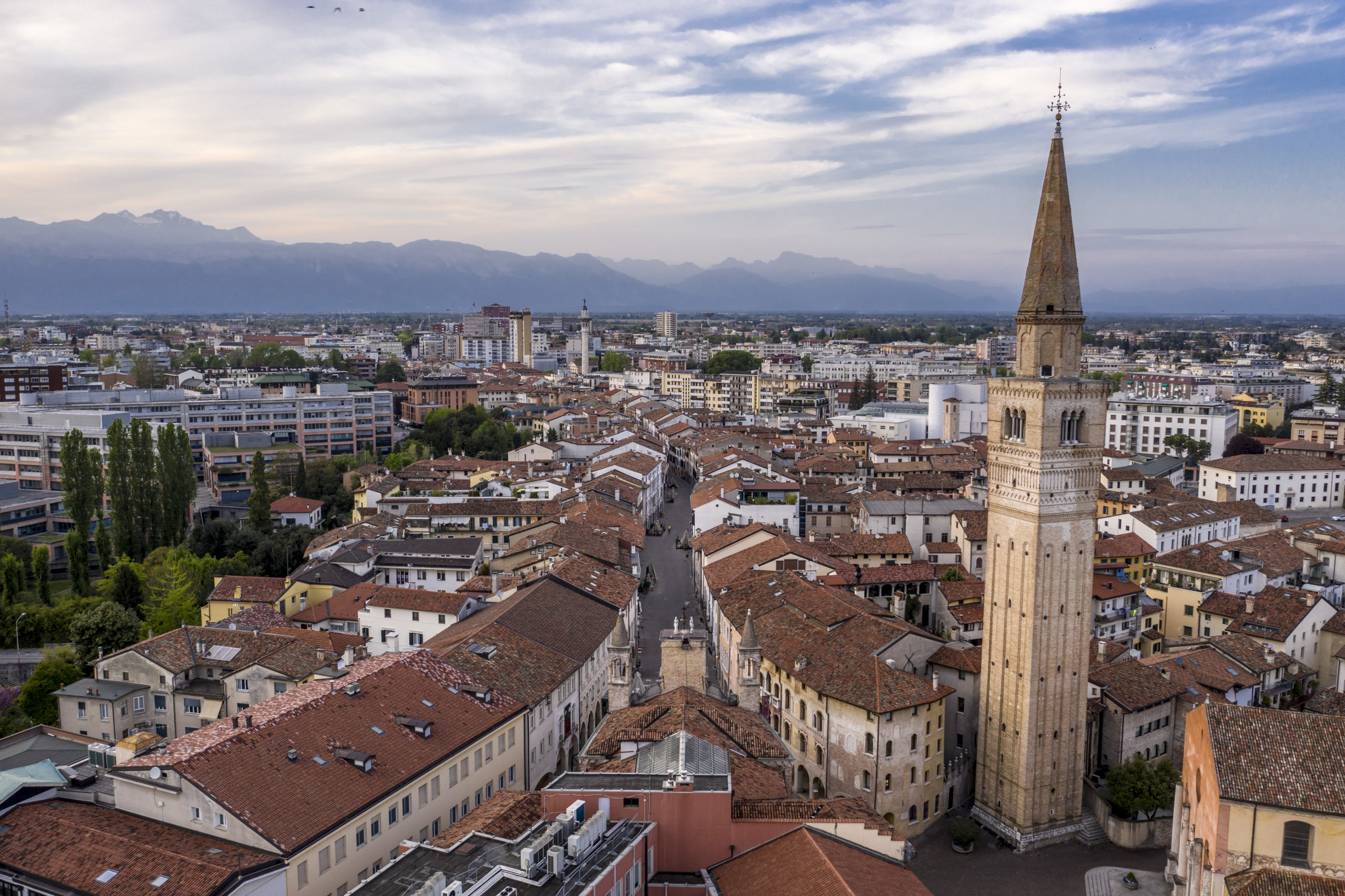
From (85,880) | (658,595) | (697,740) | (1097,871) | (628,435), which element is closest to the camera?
(85,880)

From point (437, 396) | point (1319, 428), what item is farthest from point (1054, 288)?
point (437, 396)

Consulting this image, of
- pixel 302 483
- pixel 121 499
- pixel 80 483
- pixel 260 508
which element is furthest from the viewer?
pixel 302 483

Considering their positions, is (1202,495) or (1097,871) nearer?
(1097,871)

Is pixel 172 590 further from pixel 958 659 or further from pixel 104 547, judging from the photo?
pixel 958 659

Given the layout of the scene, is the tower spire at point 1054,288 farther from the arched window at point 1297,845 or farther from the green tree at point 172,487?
the green tree at point 172,487

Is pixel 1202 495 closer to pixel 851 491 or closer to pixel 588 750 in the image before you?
pixel 851 491

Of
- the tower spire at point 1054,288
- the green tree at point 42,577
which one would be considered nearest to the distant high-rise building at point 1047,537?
the tower spire at point 1054,288

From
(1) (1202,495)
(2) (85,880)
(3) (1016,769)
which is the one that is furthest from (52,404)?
(1) (1202,495)
